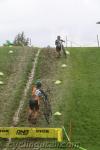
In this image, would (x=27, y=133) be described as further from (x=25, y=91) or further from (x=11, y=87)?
(x=11, y=87)

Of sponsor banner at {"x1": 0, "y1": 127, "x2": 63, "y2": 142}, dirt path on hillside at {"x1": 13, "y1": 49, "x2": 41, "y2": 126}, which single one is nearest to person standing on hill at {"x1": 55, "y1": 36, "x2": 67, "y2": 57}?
dirt path on hillside at {"x1": 13, "y1": 49, "x2": 41, "y2": 126}

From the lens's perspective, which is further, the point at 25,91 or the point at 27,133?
the point at 25,91

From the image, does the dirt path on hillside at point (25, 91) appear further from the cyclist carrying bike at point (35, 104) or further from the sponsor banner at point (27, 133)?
the sponsor banner at point (27, 133)

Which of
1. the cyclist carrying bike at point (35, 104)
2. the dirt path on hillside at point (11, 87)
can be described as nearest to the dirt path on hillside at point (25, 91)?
the dirt path on hillside at point (11, 87)

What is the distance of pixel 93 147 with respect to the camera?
2652cm

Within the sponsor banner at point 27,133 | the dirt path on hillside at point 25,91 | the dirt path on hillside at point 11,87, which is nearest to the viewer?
the sponsor banner at point 27,133

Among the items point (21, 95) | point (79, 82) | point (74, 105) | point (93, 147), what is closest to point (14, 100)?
point (21, 95)

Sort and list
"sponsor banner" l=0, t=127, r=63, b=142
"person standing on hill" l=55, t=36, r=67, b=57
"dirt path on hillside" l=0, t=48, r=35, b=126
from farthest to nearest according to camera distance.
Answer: "person standing on hill" l=55, t=36, r=67, b=57, "dirt path on hillside" l=0, t=48, r=35, b=126, "sponsor banner" l=0, t=127, r=63, b=142

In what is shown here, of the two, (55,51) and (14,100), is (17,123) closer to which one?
(14,100)

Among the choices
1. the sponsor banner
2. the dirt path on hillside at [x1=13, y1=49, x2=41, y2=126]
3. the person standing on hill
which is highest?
the person standing on hill

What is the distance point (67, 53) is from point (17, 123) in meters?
18.3

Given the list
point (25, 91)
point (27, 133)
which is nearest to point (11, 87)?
point (25, 91)

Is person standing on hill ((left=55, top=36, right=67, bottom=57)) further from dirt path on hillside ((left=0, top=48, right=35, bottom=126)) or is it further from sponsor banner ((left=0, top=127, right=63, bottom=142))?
sponsor banner ((left=0, top=127, right=63, bottom=142))

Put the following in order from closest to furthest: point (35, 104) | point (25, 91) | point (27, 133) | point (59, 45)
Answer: point (27, 133) → point (35, 104) → point (25, 91) → point (59, 45)
